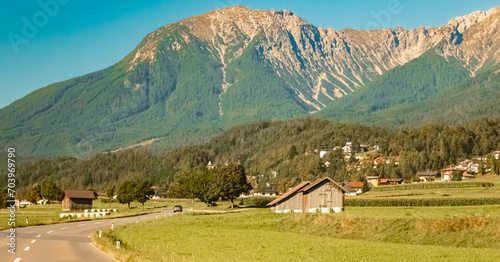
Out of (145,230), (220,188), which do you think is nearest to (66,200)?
(220,188)

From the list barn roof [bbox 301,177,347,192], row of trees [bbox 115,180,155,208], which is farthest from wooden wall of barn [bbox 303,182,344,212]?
row of trees [bbox 115,180,155,208]

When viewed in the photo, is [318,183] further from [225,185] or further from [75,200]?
[75,200]

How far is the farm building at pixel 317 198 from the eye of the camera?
3863 inches

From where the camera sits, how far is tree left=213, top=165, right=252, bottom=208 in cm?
12825

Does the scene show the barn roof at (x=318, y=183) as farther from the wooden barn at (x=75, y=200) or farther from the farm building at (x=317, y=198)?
the wooden barn at (x=75, y=200)

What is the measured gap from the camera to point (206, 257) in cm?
3731

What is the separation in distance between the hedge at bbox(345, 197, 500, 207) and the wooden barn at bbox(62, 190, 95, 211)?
6663cm

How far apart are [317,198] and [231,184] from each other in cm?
3242

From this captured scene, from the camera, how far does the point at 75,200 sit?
476 feet

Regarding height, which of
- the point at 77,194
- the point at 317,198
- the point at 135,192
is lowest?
the point at 77,194

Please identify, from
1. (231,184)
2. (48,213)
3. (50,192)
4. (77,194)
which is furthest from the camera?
(50,192)

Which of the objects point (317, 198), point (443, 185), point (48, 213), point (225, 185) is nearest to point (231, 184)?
point (225, 185)

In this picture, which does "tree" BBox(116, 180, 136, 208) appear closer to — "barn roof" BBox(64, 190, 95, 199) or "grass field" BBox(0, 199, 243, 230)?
"grass field" BBox(0, 199, 243, 230)

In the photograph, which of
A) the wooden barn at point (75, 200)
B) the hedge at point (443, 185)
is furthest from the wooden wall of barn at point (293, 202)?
the wooden barn at point (75, 200)
